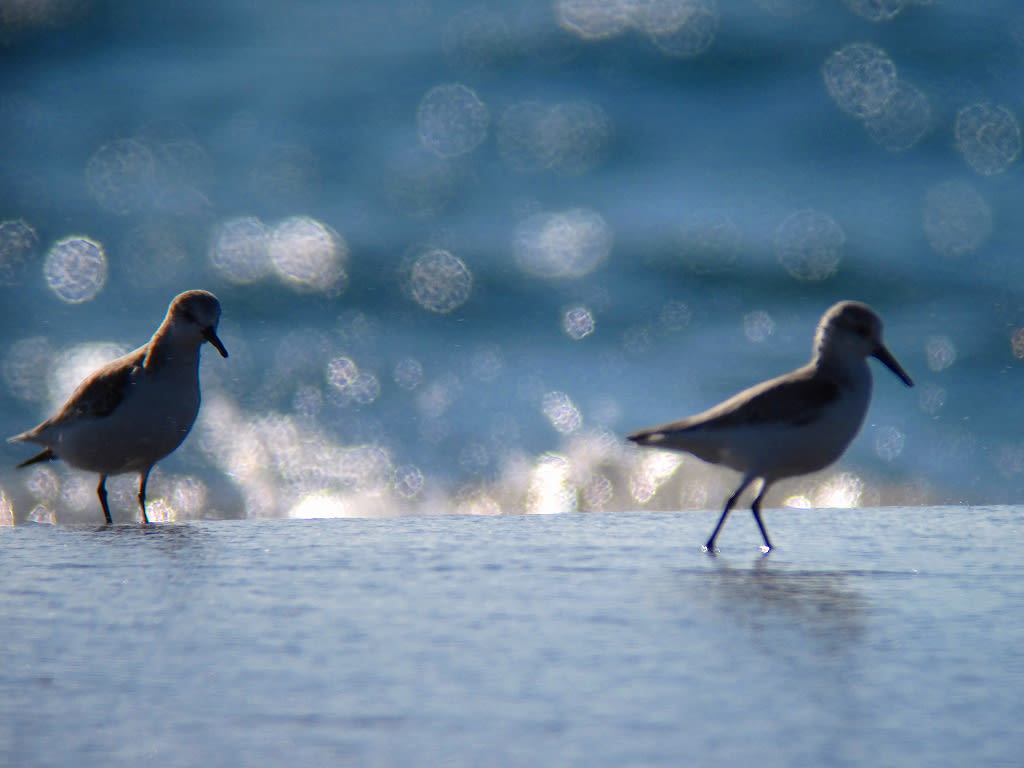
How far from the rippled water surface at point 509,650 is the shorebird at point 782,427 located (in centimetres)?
43

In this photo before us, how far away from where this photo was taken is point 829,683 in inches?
89.5

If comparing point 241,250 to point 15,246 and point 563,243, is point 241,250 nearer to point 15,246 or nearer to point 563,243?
point 15,246

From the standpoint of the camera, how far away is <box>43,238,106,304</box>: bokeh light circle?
988cm

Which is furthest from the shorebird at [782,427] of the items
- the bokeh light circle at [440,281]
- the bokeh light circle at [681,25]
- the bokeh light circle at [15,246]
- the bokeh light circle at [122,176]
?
the bokeh light circle at [681,25]

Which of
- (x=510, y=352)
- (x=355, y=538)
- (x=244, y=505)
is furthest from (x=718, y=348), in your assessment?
(x=355, y=538)

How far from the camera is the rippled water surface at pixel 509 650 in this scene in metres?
1.95

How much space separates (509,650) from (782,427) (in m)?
2.06

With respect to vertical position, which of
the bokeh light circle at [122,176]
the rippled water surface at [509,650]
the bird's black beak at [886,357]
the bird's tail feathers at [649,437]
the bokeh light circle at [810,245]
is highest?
the bokeh light circle at [122,176]

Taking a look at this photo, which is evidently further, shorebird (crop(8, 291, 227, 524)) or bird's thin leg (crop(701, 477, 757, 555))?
shorebird (crop(8, 291, 227, 524))

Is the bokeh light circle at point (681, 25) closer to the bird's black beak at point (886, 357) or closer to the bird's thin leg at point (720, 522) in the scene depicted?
the bird's black beak at point (886, 357)

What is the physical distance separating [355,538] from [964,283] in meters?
6.89

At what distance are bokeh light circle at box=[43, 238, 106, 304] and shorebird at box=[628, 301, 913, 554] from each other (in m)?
6.55

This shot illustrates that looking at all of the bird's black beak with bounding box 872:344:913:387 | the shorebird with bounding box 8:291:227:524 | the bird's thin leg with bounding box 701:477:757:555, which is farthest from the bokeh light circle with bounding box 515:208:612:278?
the bird's thin leg with bounding box 701:477:757:555

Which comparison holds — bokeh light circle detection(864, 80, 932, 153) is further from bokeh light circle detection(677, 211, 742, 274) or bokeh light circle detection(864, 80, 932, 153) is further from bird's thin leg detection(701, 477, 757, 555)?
bird's thin leg detection(701, 477, 757, 555)
